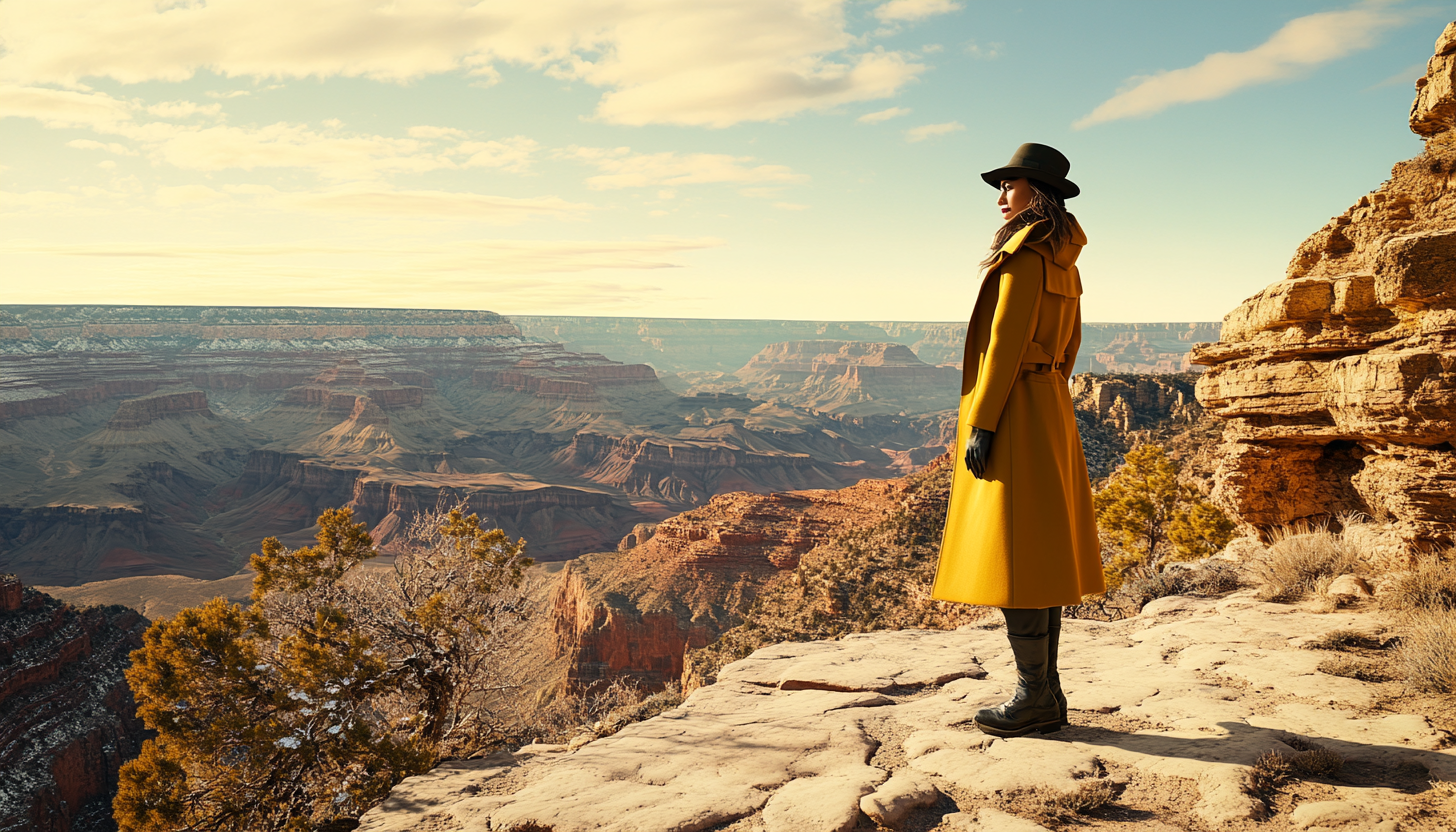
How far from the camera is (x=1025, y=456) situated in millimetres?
3510

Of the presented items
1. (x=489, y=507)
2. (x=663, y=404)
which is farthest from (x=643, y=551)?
(x=663, y=404)

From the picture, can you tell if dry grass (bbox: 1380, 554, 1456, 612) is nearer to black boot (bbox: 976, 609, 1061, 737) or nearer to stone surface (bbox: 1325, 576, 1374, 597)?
stone surface (bbox: 1325, 576, 1374, 597)

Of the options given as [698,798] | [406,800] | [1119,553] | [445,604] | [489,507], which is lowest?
[489,507]

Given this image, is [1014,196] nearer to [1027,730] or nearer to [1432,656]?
[1027,730]

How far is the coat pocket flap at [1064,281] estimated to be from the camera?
362cm

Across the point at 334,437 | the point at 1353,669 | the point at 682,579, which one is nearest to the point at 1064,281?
the point at 1353,669

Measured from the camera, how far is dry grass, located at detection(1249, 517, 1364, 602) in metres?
6.05

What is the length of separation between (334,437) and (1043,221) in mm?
137270

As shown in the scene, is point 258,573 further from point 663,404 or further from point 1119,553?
point 663,404

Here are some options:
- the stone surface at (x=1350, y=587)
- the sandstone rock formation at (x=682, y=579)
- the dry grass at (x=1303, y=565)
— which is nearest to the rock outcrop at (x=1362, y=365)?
the dry grass at (x=1303, y=565)

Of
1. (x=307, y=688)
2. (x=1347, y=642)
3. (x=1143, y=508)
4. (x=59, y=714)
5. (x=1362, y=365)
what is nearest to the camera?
(x=1347, y=642)

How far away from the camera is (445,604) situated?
9141mm

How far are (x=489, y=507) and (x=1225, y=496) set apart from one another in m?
90.1

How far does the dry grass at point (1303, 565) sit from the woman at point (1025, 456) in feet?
11.2
